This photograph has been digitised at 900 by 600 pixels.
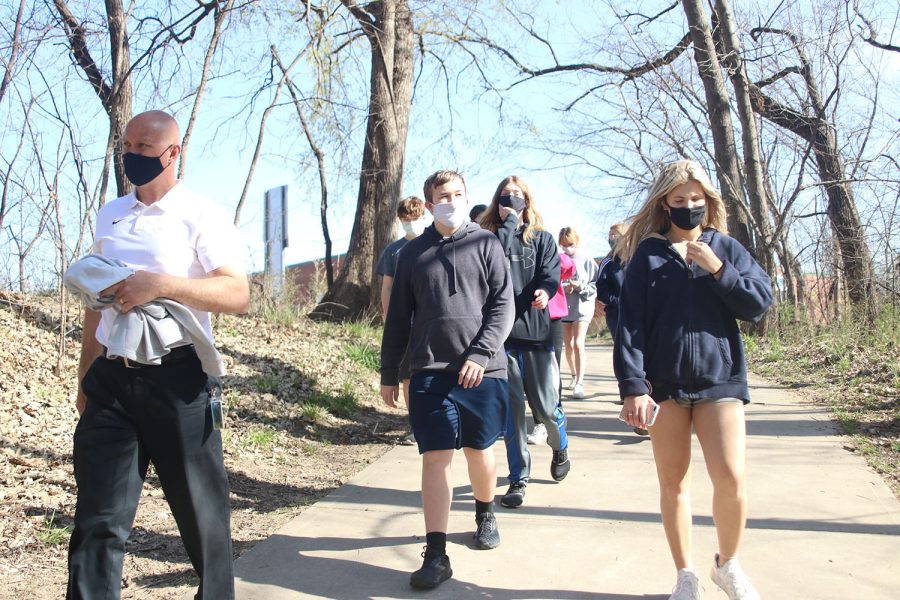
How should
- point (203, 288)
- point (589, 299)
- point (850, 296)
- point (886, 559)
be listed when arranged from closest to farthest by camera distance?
point (203, 288) < point (886, 559) < point (589, 299) < point (850, 296)

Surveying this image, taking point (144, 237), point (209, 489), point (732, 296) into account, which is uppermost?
point (144, 237)

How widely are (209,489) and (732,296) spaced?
2.16 meters

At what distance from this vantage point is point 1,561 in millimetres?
4113

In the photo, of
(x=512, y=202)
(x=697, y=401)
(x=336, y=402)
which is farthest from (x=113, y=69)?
(x=697, y=401)

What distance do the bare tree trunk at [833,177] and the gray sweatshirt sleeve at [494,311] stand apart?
965 cm

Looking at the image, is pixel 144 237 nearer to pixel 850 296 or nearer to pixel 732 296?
pixel 732 296

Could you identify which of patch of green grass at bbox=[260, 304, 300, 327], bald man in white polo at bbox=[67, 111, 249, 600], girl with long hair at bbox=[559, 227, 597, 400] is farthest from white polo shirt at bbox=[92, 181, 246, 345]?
patch of green grass at bbox=[260, 304, 300, 327]

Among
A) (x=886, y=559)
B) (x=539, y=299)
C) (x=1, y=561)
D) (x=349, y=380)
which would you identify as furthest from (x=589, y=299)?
(x=1, y=561)

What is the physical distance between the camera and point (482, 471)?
4117mm

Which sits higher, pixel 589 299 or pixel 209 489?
pixel 589 299

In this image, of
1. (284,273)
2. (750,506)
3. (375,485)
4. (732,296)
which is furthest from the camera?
(284,273)

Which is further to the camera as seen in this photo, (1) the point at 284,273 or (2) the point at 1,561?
(1) the point at 284,273

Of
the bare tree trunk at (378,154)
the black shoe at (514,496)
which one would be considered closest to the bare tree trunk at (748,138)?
the bare tree trunk at (378,154)

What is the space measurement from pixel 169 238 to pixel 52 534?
2.30 metres
